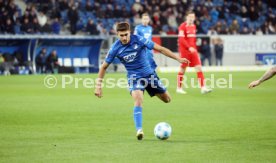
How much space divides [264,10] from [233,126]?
114 feet

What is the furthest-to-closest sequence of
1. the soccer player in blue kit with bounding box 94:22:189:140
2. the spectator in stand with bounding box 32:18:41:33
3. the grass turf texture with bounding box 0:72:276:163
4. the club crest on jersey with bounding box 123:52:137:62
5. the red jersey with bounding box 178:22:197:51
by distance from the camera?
the spectator in stand with bounding box 32:18:41:33, the red jersey with bounding box 178:22:197:51, the club crest on jersey with bounding box 123:52:137:62, the soccer player in blue kit with bounding box 94:22:189:140, the grass turf texture with bounding box 0:72:276:163

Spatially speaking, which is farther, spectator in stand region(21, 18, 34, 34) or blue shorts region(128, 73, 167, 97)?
spectator in stand region(21, 18, 34, 34)

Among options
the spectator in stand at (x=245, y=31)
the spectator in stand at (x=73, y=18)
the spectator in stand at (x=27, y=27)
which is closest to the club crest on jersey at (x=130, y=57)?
the spectator in stand at (x=27, y=27)

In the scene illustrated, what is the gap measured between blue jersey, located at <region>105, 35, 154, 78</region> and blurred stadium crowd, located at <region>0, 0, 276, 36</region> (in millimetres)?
23520

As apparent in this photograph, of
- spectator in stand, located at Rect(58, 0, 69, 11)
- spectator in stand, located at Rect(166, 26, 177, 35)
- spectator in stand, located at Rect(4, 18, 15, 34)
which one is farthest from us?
spectator in stand, located at Rect(166, 26, 177, 35)

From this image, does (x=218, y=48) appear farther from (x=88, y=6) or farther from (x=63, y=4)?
(x=63, y=4)

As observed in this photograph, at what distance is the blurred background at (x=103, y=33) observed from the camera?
35281 millimetres

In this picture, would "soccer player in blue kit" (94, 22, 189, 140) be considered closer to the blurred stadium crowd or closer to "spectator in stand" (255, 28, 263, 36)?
the blurred stadium crowd

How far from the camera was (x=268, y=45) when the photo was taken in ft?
135

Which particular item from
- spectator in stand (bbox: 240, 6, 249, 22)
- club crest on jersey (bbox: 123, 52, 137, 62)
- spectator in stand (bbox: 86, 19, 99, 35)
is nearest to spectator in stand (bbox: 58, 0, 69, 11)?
spectator in stand (bbox: 86, 19, 99, 35)

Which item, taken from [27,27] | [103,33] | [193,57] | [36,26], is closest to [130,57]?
[193,57]

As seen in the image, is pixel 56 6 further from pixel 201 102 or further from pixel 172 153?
pixel 172 153

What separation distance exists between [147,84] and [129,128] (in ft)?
4.67

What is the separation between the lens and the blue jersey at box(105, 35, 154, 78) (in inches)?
447
